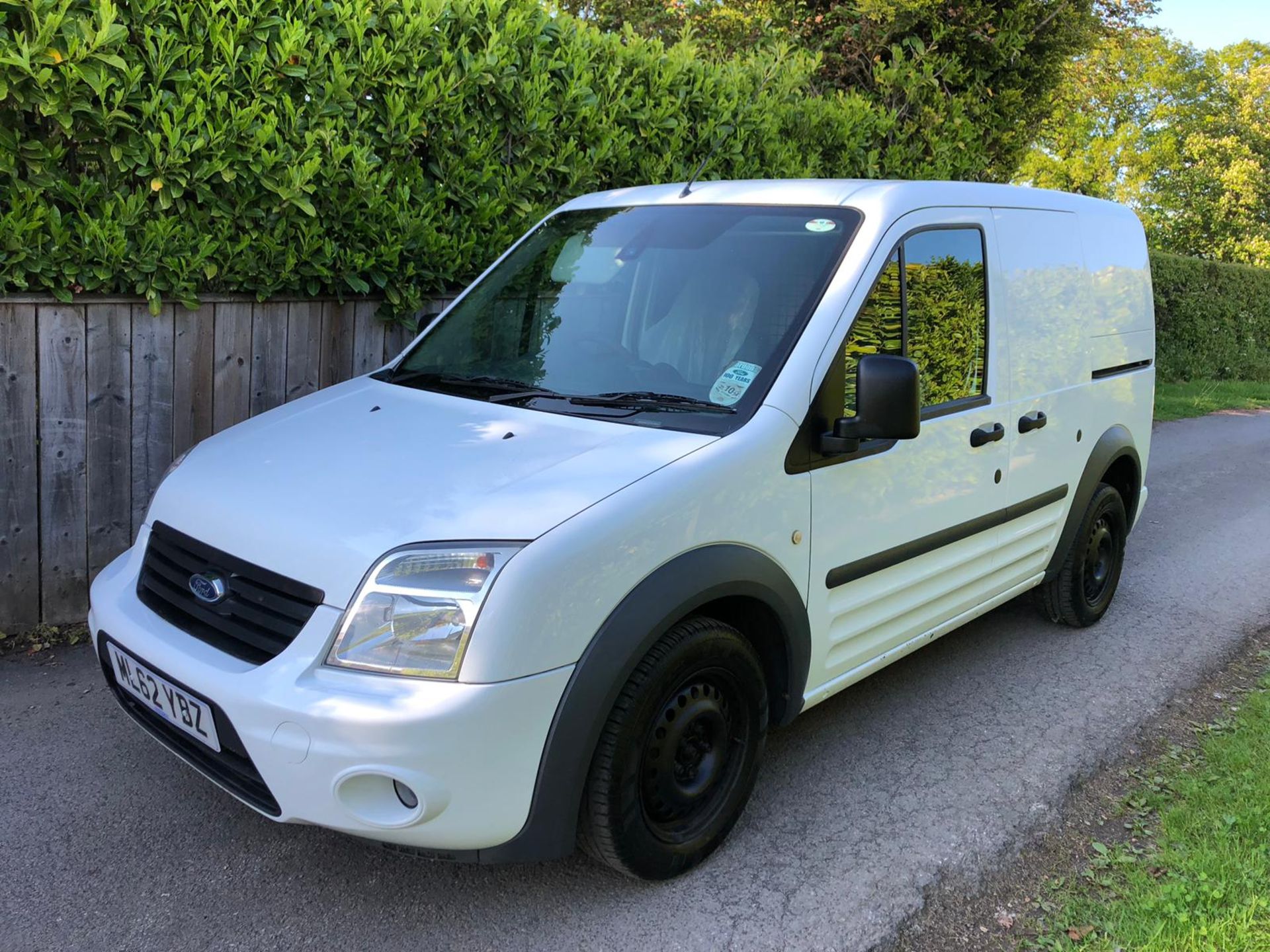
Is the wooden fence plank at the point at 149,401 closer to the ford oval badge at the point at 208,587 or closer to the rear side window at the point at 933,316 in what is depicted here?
the ford oval badge at the point at 208,587

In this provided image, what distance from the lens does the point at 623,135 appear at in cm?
616

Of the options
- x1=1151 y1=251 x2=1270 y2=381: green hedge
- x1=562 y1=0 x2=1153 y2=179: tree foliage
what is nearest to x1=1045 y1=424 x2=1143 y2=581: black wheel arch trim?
x1=562 y1=0 x2=1153 y2=179: tree foliage

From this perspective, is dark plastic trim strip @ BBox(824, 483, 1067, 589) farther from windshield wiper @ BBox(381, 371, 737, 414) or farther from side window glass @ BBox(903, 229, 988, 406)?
windshield wiper @ BBox(381, 371, 737, 414)

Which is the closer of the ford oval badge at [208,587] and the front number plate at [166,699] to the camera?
the front number plate at [166,699]

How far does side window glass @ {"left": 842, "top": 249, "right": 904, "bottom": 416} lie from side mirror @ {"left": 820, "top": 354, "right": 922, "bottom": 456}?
14 centimetres

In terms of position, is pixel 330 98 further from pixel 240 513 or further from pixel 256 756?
pixel 256 756

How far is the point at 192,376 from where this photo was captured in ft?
15.6

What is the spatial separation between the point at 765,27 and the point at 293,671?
839 centimetres

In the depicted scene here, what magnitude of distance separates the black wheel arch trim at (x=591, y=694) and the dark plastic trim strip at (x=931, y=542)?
68cm

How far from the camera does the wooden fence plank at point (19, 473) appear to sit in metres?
4.25

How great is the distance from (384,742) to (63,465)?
115 inches

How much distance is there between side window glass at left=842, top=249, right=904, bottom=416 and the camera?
3221mm

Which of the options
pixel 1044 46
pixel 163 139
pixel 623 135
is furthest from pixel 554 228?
Result: pixel 1044 46

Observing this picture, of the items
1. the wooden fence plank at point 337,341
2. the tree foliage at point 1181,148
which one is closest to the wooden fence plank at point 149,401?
the wooden fence plank at point 337,341
